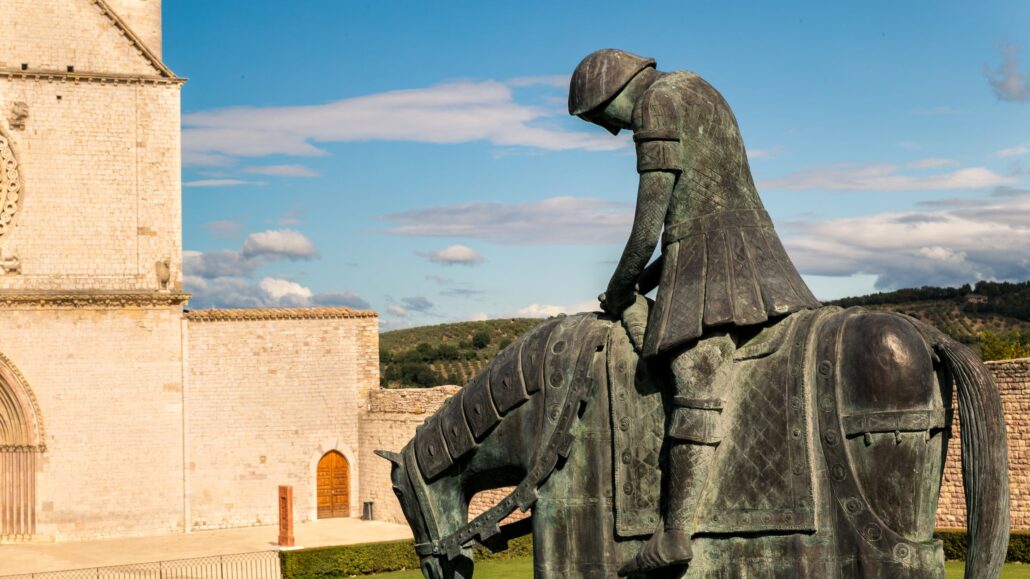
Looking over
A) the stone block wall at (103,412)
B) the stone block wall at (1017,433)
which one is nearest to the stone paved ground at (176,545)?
the stone block wall at (103,412)

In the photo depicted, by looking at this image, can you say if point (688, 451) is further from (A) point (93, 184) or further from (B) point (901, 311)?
(B) point (901, 311)

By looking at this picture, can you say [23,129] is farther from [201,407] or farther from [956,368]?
[956,368]

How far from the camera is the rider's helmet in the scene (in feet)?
20.2

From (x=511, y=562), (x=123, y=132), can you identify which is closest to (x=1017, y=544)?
(x=511, y=562)

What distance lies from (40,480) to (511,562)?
1161 cm

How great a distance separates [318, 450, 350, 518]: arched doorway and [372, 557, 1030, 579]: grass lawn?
8.74 metres

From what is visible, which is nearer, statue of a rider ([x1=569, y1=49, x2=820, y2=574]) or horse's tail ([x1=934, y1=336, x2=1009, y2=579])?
horse's tail ([x1=934, y1=336, x2=1009, y2=579])

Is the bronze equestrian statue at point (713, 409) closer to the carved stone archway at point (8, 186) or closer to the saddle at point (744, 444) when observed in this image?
the saddle at point (744, 444)

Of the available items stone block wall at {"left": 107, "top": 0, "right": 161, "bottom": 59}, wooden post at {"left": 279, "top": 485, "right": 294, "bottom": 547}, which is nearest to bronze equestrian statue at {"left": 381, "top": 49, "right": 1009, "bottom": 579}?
→ wooden post at {"left": 279, "top": 485, "right": 294, "bottom": 547}

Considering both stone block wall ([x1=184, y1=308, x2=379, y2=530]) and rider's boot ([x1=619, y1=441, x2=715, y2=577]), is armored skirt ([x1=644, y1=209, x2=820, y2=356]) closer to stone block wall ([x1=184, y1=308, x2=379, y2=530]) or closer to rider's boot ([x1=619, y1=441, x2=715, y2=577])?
rider's boot ([x1=619, y1=441, x2=715, y2=577])

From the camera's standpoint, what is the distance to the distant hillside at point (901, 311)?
173 feet

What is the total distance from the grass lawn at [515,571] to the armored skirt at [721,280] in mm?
13340

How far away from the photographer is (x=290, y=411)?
31.1m

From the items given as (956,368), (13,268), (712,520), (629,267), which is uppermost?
(13,268)
